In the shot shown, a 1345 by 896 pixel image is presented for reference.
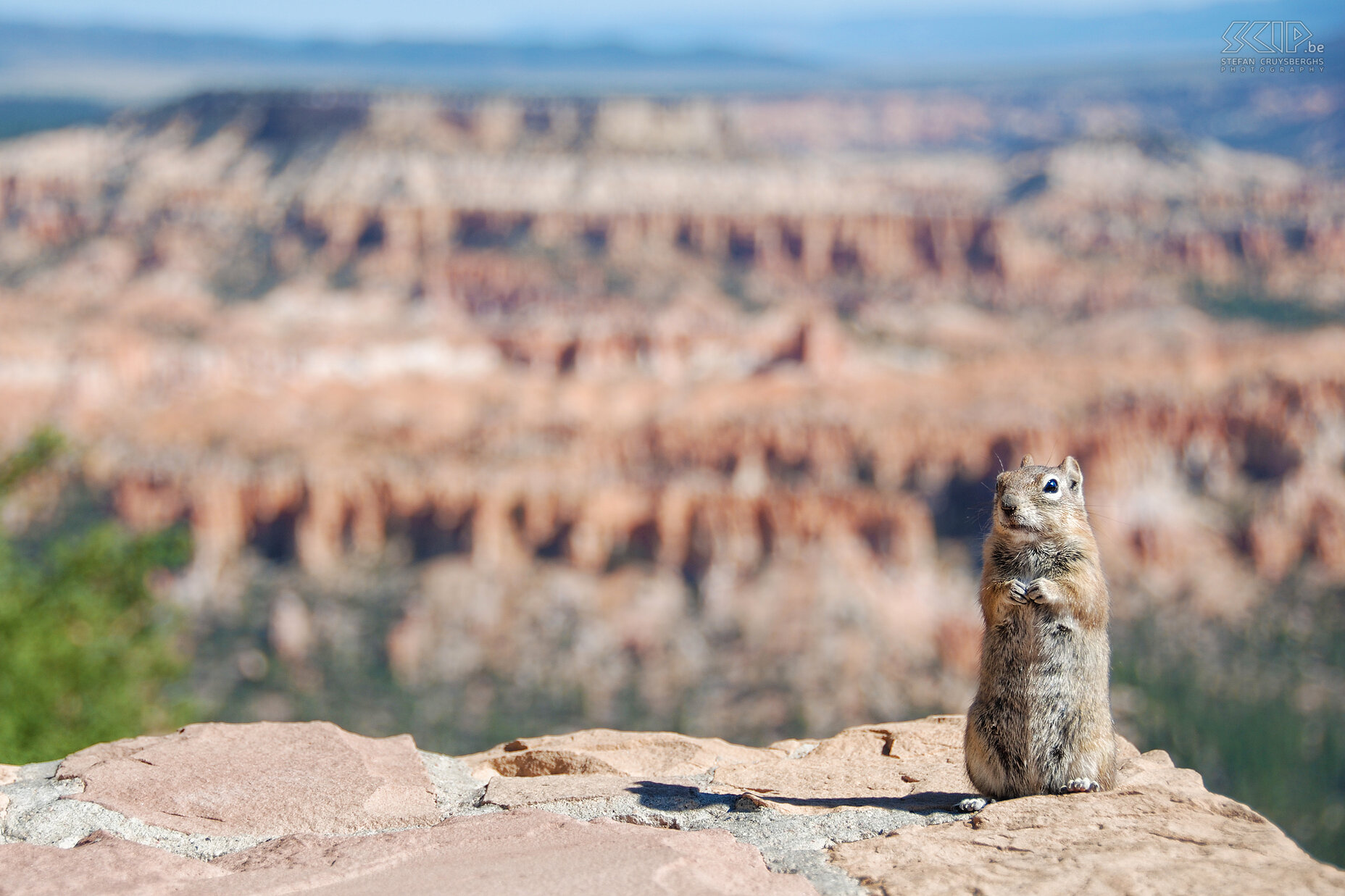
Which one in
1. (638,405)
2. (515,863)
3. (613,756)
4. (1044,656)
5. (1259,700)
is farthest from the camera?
(638,405)

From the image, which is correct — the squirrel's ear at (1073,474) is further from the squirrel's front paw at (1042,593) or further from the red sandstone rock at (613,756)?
the red sandstone rock at (613,756)

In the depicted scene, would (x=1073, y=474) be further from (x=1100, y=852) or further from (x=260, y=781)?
(x=260, y=781)

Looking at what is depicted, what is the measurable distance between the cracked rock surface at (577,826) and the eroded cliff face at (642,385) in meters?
1.99

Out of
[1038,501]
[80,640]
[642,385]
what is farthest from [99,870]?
[642,385]

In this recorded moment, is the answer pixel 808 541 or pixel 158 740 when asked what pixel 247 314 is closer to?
pixel 808 541

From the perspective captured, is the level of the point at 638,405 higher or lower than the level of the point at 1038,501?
lower

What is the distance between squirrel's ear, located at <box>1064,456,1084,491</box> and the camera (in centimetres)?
597

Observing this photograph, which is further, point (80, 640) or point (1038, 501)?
point (80, 640)

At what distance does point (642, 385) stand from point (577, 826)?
102 metres

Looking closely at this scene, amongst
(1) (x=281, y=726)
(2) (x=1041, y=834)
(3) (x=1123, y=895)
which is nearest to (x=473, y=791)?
(1) (x=281, y=726)

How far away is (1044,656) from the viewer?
19.2ft

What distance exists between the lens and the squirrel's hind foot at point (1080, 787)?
5.76m

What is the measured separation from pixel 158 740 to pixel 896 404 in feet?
301

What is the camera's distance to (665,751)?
23.9 feet
